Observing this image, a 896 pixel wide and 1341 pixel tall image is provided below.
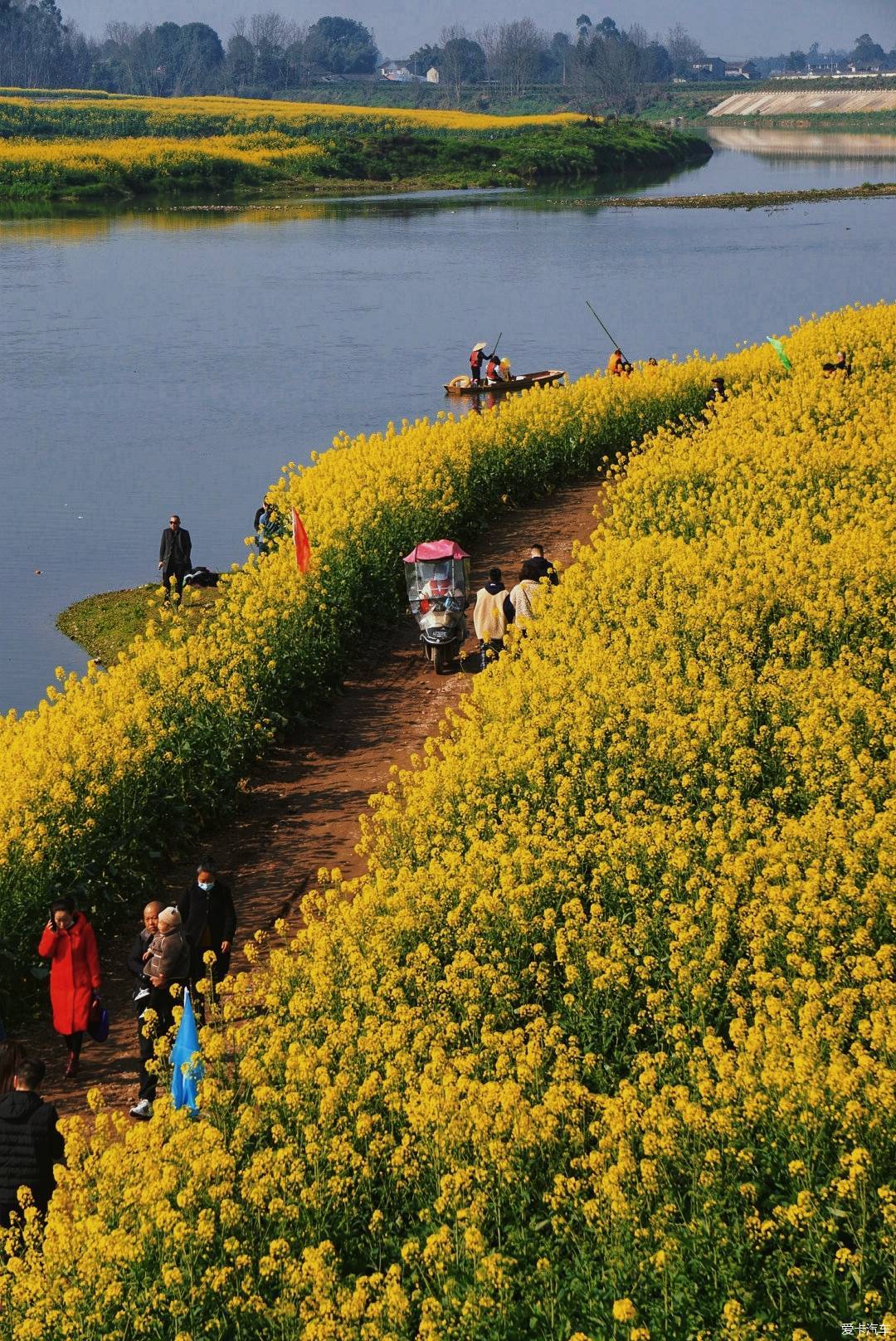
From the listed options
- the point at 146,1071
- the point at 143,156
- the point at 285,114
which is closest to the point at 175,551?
the point at 146,1071

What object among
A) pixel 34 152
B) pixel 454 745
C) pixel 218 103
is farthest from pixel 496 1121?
pixel 218 103

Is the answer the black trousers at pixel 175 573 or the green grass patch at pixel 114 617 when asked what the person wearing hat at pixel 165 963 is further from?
the black trousers at pixel 175 573

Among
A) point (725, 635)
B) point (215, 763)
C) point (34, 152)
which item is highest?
point (34, 152)

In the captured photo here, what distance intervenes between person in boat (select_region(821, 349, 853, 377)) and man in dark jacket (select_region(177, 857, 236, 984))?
19848 millimetres

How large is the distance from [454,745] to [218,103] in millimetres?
145324

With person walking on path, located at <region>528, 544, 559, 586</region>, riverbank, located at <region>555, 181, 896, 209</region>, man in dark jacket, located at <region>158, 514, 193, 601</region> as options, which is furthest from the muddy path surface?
riverbank, located at <region>555, 181, 896, 209</region>

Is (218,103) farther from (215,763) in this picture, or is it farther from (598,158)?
(215,763)

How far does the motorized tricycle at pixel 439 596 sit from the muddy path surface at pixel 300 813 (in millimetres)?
342

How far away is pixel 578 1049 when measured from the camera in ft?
31.5

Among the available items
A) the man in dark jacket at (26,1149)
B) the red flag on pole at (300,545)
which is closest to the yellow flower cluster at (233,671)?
the red flag on pole at (300,545)

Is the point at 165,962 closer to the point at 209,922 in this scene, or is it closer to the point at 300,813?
the point at 209,922

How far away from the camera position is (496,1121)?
838 centimetres

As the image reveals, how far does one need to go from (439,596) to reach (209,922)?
8071 millimetres

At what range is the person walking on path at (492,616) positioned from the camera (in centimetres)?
1795
